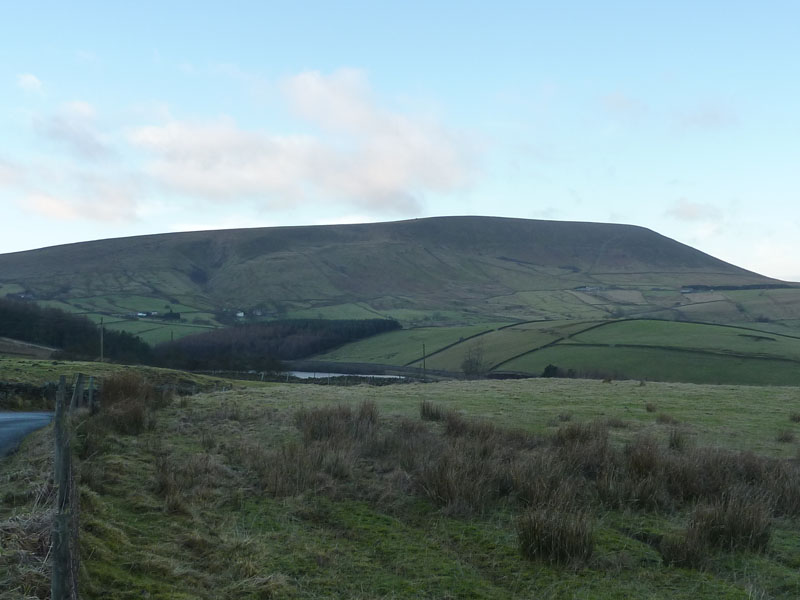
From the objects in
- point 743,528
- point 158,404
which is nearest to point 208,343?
point 158,404

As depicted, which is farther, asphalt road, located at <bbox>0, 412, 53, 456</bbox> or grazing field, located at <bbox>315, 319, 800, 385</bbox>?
grazing field, located at <bbox>315, 319, 800, 385</bbox>

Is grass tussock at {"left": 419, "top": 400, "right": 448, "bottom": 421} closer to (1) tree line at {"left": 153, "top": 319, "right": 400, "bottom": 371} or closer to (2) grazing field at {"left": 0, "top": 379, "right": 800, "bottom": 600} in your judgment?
(2) grazing field at {"left": 0, "top": 379, "right": 800, "bottom": 600}

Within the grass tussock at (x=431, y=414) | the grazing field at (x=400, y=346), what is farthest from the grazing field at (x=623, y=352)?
the grass tussock at (x=431, y=414)

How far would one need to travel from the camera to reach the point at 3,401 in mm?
26906

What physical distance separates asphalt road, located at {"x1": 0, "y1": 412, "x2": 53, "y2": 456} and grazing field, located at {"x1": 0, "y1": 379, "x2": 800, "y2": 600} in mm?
631

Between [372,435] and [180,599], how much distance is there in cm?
885

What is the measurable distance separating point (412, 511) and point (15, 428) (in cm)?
1212

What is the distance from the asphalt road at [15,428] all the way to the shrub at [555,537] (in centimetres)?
1046

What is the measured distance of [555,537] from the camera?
9055 millimetres

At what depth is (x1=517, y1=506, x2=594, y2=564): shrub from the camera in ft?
29.3

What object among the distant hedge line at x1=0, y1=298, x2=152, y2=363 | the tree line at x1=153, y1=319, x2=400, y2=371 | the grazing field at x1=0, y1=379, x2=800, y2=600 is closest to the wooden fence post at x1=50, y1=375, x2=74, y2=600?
the grazing field at x1=0, y1=379, x2=800, y2=600

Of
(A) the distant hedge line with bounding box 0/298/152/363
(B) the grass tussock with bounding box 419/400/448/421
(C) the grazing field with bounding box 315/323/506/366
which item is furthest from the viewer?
(C) the grazing field with bounding box 315/323/506/366

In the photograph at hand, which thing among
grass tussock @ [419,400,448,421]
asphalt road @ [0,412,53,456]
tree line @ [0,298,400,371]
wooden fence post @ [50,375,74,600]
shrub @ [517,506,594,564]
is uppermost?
tree line @ [0,298,400,371]

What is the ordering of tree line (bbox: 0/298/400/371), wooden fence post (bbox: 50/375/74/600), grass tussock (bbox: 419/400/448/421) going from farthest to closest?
tree line (bbox: 0/298/400/371), grass tussock (bbox: 419/400/448/421), wooden fence post (bbox: 50/375/74/600)
